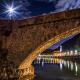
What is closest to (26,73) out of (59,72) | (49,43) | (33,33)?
(33,33)

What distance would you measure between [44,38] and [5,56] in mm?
4486

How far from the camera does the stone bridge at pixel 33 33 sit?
16.4 m

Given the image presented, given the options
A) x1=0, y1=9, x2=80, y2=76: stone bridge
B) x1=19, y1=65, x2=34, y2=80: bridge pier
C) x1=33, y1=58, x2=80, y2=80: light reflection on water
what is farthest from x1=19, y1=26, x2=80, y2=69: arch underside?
x1=33, y1=58, x2=80, y2=80: light reflection on water

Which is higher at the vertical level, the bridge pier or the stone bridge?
the stone bridge

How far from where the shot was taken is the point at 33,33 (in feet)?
61.7

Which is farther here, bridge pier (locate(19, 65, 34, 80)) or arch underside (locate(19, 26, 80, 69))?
bridge pier (locate(19, 65, 34, 80))

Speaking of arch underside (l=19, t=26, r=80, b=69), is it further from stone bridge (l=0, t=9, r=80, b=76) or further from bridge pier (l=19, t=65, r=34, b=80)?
bridge pier (l=19, t=65, r=34, b=80)

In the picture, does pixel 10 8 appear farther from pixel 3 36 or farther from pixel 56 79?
pixel 56 79

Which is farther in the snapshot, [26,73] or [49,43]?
[26,73]

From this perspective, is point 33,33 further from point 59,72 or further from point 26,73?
point 59,72

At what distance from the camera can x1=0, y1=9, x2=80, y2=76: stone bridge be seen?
645 inches

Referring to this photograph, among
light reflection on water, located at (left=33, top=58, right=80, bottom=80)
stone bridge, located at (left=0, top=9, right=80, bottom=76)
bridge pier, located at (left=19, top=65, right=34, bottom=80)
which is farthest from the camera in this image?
light reflection on water, located at (left=33, top=58, right=80, bottom=80)

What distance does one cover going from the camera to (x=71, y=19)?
16.2 m

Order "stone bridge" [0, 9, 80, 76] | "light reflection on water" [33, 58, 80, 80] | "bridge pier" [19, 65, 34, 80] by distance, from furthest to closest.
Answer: "light reflection on water" [33, 58, 80, 80], "bridge pier" [19, 65, 34, 80], "stone bridge" [0, 9, 80, 76]
